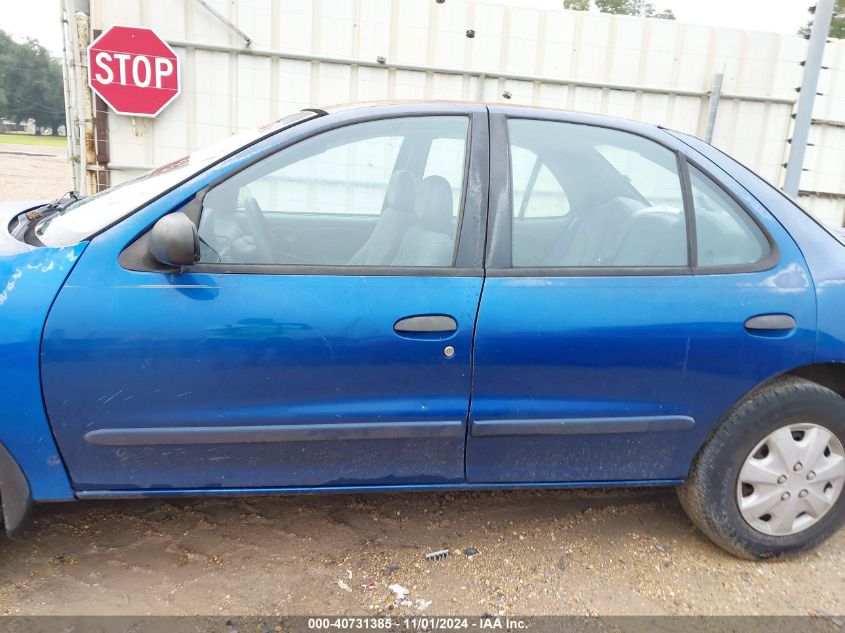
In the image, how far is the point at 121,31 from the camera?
5.06 meters

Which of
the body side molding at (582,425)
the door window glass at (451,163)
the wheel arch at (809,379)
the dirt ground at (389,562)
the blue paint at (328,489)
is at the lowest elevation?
the dirt ground at (389,562)

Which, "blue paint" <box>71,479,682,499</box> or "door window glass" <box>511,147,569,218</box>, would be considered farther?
"door window glass" <box>511,147,569,218</box>

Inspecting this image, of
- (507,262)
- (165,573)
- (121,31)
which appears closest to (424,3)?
(121,31)

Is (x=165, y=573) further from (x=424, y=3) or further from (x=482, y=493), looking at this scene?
(x=424, y=3)

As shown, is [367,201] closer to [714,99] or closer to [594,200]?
[594,200]

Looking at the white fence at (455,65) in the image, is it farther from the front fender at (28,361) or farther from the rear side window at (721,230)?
the front fender at (28,361)

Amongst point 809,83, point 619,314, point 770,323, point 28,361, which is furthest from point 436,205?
point 809,83

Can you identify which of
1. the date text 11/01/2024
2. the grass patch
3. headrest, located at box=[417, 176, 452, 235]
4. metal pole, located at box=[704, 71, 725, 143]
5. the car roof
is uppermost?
Result: metal pole, located at box=[704, 71, 725, 143]

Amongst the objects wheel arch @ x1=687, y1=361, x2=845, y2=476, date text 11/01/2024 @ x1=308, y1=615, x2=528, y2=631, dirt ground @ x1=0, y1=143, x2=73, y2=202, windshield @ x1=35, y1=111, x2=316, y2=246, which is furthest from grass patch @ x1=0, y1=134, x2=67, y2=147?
wheel arch @ x1=687, y1=361, x2=845, y2=476

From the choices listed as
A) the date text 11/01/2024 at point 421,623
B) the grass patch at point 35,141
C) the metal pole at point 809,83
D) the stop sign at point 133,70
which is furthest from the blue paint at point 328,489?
the grass patch at point 35,141

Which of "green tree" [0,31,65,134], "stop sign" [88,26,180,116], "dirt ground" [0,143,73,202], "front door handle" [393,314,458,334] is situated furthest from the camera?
"green tree" [0,31,65,134]

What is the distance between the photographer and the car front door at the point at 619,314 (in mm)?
2121

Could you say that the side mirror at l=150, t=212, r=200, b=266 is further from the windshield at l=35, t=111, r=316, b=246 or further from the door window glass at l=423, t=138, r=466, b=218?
the door window glass at l=423, t=138, r=466, b=218

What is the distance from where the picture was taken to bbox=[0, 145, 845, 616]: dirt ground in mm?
2145
